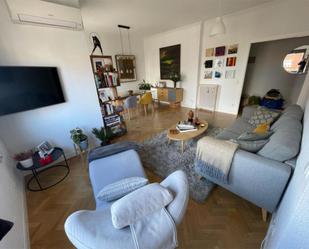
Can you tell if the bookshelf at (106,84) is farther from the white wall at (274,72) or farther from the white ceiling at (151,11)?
the white wall at (274,72)

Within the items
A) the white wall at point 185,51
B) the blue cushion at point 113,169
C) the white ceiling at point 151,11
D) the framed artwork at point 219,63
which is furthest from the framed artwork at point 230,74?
the blue cushion at point 113,169

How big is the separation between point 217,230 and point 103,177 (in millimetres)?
1196

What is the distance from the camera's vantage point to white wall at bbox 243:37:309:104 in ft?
13.6

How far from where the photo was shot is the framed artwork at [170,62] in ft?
15.9

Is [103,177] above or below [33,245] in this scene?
above

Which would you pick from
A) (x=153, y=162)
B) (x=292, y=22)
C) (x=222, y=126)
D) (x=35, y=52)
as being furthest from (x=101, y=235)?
(x=292, y=22)

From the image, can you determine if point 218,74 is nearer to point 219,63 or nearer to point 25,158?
point 219,63

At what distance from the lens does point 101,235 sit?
0.68 metres

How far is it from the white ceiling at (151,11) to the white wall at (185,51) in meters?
0.37

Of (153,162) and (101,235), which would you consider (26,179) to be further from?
(101,235)

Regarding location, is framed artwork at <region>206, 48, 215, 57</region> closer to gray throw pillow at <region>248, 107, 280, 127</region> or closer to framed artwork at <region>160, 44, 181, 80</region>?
framed artwork at <region>160, 44, 181, 80</region>

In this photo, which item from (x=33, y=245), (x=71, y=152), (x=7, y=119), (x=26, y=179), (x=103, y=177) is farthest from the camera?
(x=71, y=152)

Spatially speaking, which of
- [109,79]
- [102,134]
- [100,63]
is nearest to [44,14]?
[100,63]

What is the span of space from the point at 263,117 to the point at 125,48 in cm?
496
